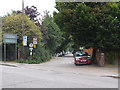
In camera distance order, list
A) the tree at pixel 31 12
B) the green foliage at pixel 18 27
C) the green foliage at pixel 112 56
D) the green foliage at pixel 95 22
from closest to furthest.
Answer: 1. the green foliage at pixel 95 22
2. the green foliage at pixel 112 56
3. the green foliage at pixel 18 27
4. the tree at pixel 31 12

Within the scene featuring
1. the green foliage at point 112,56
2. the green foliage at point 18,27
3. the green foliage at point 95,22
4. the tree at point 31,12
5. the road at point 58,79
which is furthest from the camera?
the tree at point 31,12

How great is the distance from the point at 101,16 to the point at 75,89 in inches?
379

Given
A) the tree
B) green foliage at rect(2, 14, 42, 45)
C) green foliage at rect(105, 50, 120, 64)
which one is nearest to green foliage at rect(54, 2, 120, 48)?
green foliage at rect(105, 50, 120, 64)

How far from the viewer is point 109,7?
48.4 feet

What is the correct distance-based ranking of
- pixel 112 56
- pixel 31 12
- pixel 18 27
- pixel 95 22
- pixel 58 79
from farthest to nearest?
pixel 31 12, pixel 18 27, pixel 112 56, pixel 95 22, pixel 58 79

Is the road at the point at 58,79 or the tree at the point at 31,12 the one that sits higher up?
the tree at the point at 31,12

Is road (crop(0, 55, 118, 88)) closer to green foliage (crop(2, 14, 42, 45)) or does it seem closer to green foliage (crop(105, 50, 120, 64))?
green foliage (crop(105, 50, 120, 64))

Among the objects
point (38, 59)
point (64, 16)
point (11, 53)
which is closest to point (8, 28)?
point (11, 53)

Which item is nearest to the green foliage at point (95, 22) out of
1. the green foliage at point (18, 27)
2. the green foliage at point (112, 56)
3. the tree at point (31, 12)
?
the green foliage at point (112, 56)

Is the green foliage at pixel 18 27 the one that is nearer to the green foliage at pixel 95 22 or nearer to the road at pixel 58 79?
the green foliage at pixel 95 22

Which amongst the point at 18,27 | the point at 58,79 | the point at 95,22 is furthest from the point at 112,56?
the point at 18,27

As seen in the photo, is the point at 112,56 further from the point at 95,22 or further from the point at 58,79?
the point at 58,79

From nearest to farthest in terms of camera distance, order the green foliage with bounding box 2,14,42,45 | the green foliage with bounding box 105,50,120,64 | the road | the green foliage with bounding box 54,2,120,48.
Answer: the road
the green foliage with bounding box 54,2,120,48
the green foliage with bounding box 105,50,120,64
the green foliage with bounding box 2,14,42,45

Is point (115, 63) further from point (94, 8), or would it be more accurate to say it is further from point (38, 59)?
point (38, 59)
